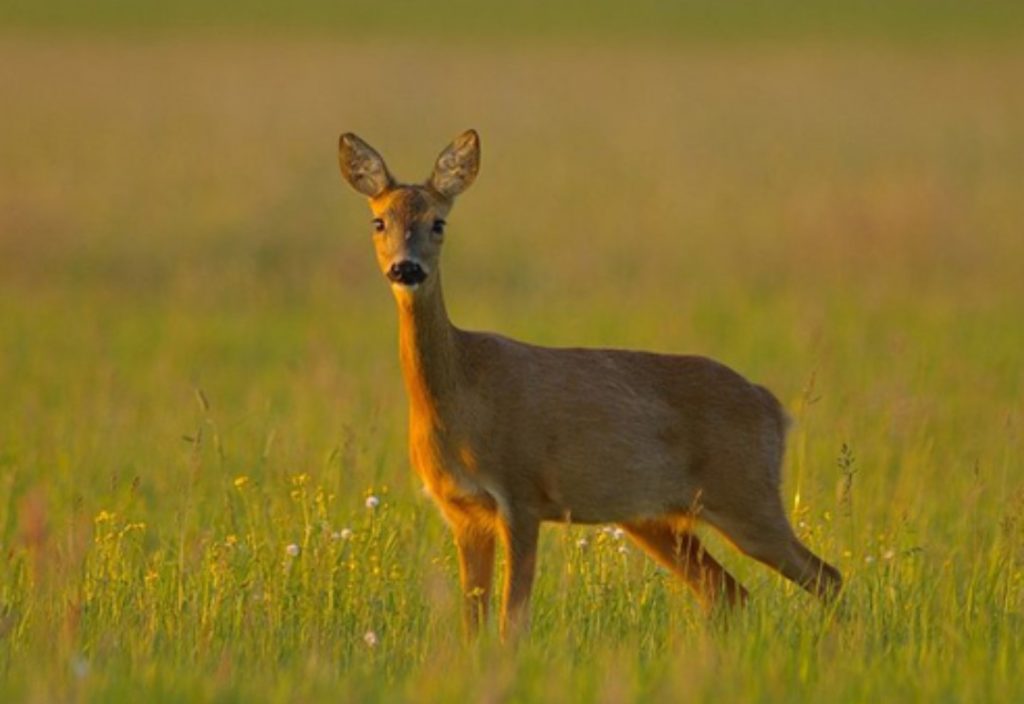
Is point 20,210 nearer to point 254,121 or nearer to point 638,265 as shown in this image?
point 638,265

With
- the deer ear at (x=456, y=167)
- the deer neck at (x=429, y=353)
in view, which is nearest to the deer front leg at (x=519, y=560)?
the deer neck at (x=429, y=353)

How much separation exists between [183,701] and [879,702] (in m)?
2.14

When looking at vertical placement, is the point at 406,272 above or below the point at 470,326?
above

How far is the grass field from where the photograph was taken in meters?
8.08

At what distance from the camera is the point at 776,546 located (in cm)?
938

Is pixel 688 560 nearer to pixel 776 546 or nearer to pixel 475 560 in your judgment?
pixel 776 546

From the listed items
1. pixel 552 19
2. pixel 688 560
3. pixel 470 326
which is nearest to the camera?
pixel 688 560

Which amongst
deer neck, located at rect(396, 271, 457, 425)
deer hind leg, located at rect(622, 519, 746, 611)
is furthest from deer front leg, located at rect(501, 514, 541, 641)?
deer hind leg, located at rect(622, 519, 746, 611)

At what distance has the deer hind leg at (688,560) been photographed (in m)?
9.56

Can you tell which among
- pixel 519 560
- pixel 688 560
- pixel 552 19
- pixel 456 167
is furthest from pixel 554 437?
pixel 552 19

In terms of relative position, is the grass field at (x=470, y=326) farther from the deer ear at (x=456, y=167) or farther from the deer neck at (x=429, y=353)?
the deer ear at (x=456, y=167)

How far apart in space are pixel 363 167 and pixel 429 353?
2.79ft

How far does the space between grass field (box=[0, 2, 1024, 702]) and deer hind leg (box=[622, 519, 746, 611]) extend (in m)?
0.11

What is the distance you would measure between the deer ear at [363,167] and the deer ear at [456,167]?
0.65 feet
